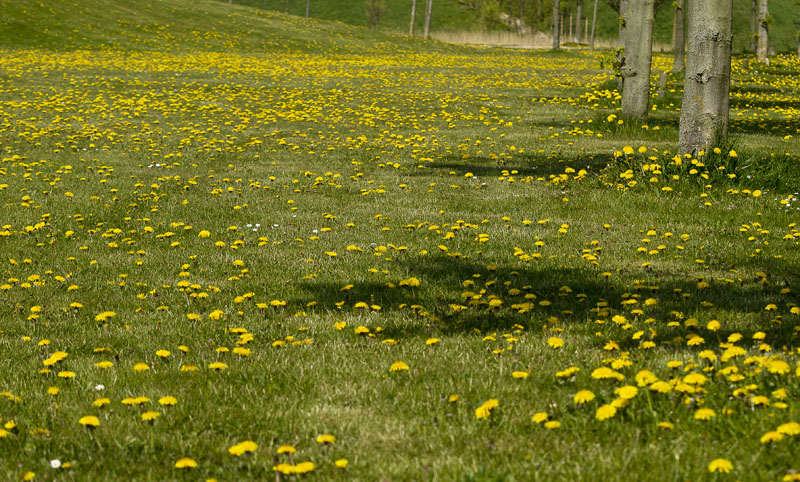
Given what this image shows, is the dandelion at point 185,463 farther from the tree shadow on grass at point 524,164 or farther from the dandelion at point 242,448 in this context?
the tree shadow on grass at point 524,164

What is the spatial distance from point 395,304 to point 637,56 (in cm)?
1101

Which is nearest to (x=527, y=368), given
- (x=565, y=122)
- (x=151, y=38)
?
(x=565, y=122)

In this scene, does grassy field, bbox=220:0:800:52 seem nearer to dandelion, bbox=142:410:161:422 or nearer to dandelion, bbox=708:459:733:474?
dandelion, bbox=142:410:161:422

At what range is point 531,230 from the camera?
8.20 metres

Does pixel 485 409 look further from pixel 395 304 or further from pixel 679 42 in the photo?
pixel 679 42

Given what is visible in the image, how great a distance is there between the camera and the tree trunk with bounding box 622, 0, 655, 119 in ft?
48.4

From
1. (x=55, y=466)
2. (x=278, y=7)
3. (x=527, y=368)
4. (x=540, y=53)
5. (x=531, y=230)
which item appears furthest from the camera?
(x=278, y=7)

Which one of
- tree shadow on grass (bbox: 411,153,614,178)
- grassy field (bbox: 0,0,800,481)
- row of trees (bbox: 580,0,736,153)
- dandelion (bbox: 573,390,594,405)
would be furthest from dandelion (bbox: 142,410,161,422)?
row of trees (bbox: 580,0,736,153)

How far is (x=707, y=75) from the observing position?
9.93 m

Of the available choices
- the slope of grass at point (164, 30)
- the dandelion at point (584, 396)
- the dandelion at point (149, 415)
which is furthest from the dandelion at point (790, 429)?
the slope of grass at point (164, 30)

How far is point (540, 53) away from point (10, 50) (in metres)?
28.9

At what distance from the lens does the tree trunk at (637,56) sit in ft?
48.4

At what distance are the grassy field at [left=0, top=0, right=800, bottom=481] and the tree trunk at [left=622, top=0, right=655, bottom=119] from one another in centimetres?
74

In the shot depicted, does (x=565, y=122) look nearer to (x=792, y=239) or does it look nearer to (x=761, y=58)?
(x=792, y=239)
